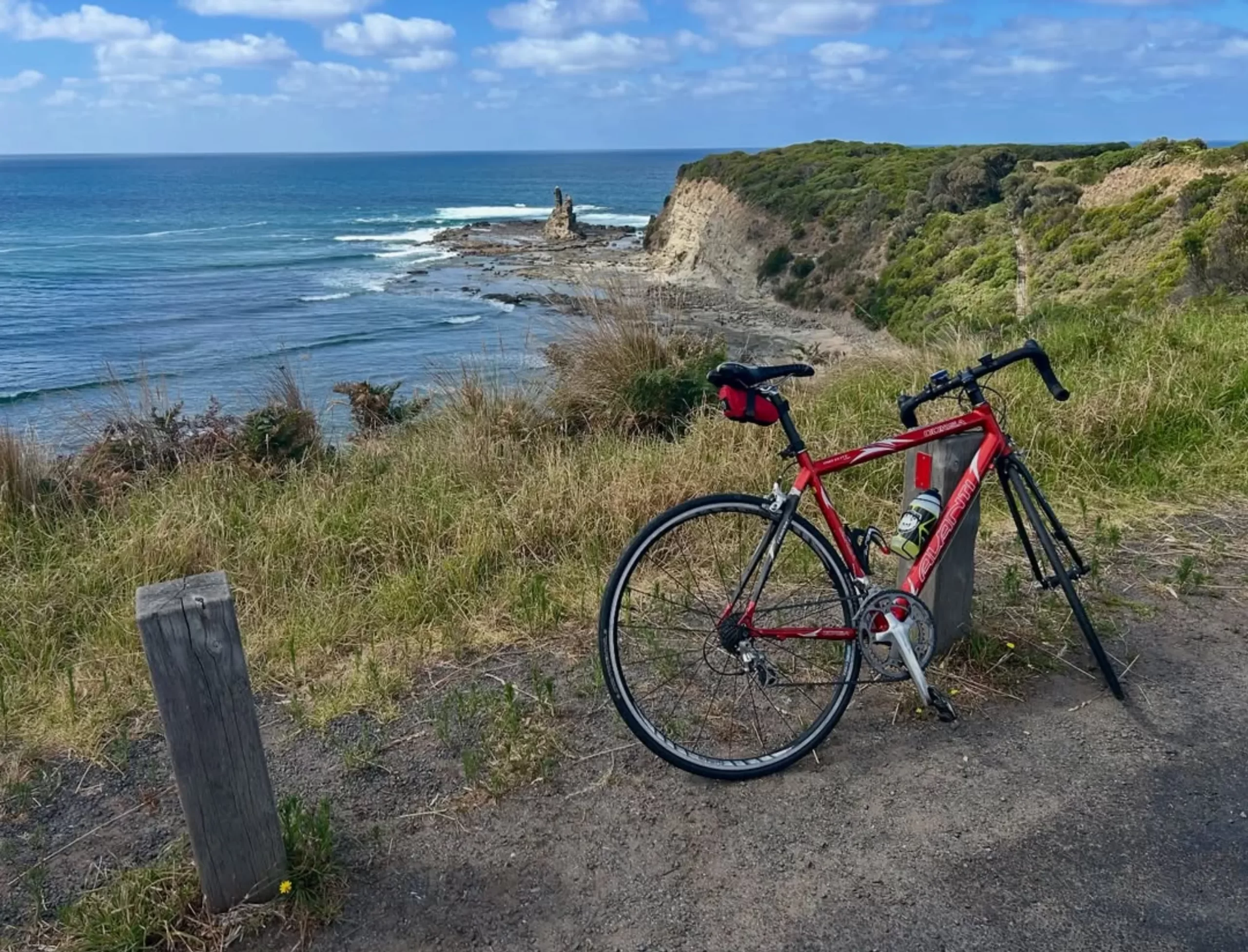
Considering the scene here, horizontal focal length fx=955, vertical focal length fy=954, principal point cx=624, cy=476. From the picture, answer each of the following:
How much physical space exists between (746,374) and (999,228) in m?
32.9

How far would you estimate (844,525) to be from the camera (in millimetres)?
3311

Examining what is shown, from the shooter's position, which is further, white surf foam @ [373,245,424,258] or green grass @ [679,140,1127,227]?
white surf foam @ [373,245,424,258]

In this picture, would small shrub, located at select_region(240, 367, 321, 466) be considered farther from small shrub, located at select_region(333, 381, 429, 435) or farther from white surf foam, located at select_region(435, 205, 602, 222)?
white surf foam, located at select_region(435, 205, 602, 222)

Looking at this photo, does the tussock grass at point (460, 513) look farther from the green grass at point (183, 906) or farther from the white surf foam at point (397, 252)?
the white surf foam at point (397, 252)

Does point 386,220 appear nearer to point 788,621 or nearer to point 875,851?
point 788,621

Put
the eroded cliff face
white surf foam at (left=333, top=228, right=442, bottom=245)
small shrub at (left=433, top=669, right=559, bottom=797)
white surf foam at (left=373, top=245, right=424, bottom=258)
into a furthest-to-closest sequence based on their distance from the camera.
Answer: white surf foam at (left=333, top=228, right=442, bottom=245) → white surf foam at (left=373, top=245, right=424, bottom=258) → the eroded cliff face → small shrub at (left=433, top=669, right=559, bottom=797)

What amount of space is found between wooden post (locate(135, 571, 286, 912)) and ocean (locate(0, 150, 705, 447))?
20.2ft

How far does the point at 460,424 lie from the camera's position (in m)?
7.46

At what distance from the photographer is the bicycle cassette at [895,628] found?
3.20 metres

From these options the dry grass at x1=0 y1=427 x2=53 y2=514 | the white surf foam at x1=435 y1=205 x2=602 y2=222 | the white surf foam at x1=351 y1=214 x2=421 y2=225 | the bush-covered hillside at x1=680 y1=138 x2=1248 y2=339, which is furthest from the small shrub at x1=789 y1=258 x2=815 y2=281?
the white surf foam at x1=351 y1=214 x2=421 y2=225

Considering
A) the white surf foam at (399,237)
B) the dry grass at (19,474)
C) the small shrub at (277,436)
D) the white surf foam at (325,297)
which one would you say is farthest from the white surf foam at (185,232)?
the dry grass at (19,474)

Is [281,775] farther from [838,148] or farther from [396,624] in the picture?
[838,148]

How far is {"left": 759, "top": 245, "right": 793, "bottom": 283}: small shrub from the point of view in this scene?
133ft

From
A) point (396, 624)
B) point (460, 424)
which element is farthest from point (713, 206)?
point (396, 624)
